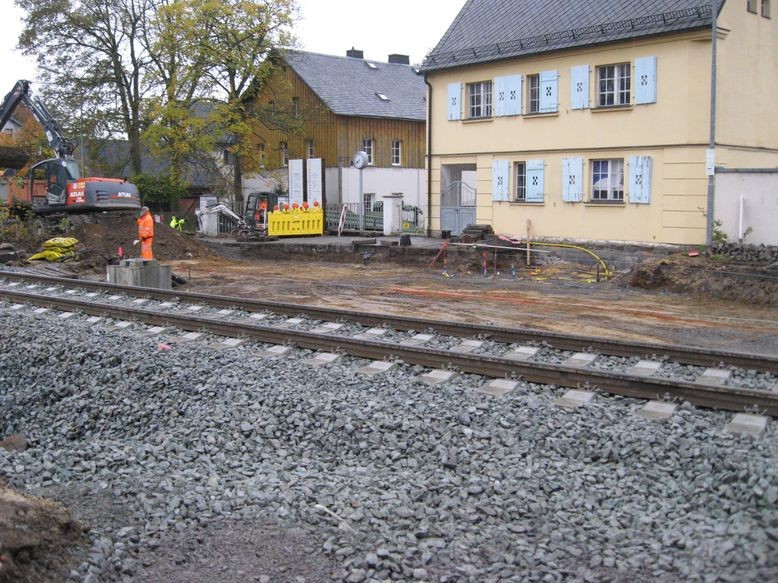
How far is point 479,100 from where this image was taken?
27.6m

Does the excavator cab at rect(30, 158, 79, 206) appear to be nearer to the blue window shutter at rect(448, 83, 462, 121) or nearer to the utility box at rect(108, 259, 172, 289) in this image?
the utility box at rect(108, 259, 172, 289)

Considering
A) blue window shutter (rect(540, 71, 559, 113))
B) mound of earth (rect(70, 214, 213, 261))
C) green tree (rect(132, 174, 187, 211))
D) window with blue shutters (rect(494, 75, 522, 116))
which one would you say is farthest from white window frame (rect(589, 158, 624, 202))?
green tree (rect(132, 174, 187, 211))

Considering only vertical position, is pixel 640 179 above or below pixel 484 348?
above

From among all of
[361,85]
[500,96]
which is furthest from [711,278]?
[361,85]

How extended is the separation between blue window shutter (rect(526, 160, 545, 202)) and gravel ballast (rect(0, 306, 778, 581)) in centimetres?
1724

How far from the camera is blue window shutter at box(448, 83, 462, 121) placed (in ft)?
91.4

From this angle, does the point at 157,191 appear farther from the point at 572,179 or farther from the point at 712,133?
the point at 712,133

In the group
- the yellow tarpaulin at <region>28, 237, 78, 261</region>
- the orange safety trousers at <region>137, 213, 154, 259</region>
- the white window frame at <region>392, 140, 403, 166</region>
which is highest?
the white window frame at <region>392, 140, 403, 166</region>

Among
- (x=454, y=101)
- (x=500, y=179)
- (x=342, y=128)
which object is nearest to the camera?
(x=500, y=179)

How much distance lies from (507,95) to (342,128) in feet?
51.1

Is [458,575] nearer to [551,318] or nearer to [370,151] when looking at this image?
[551,318]

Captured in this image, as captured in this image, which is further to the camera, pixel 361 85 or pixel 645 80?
pixel 361 85

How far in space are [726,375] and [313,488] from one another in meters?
5.06

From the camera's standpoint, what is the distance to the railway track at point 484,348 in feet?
→ 26.5
